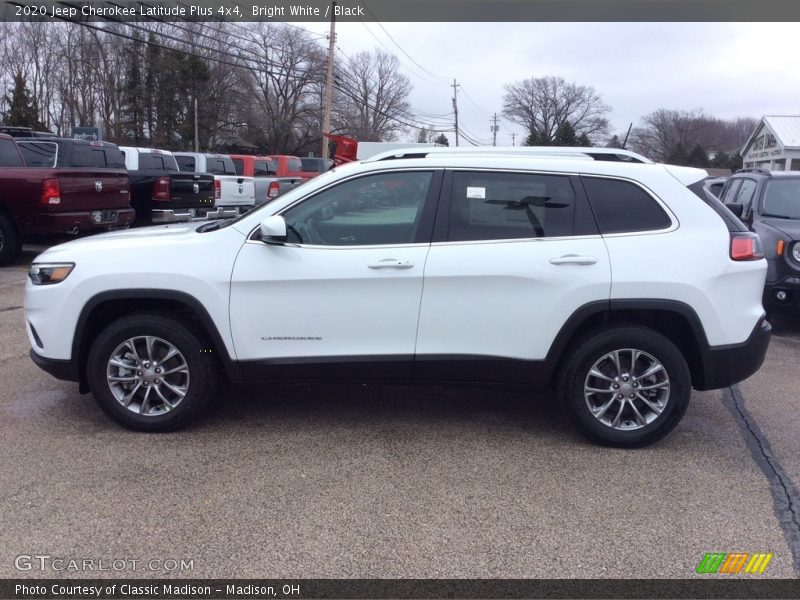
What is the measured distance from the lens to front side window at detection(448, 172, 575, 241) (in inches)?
182

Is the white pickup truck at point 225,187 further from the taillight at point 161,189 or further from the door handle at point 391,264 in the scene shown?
the door handle at point 391,264

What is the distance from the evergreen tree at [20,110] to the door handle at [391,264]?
4044 centimetres

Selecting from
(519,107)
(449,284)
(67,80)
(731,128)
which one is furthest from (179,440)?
(731,128)

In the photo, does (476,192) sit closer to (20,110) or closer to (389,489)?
(389,489)

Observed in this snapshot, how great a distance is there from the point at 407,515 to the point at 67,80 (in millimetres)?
50089

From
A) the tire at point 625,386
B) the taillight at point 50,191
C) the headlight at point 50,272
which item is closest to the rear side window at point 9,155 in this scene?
the taillight at point 50,191

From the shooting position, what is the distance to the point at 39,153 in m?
11.3

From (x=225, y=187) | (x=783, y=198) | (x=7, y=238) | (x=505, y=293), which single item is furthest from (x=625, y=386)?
(x=225, y=187)

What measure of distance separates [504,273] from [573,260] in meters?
0.43

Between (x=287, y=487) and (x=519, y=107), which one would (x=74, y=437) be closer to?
(x=287, y=487)

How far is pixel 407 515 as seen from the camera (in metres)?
3.78

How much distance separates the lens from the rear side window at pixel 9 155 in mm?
11023

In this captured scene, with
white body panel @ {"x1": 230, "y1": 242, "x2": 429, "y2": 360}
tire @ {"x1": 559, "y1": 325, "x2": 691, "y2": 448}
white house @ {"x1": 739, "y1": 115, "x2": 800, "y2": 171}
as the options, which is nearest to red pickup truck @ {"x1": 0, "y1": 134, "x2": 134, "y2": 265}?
white body panel @ {"x1": 230, "y1": 242, "x2": 429, "y2": 360}

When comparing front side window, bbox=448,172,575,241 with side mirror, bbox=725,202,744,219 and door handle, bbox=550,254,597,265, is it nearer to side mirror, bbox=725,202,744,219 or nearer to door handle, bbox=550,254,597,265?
door handle, bbox=550,254,597,265
